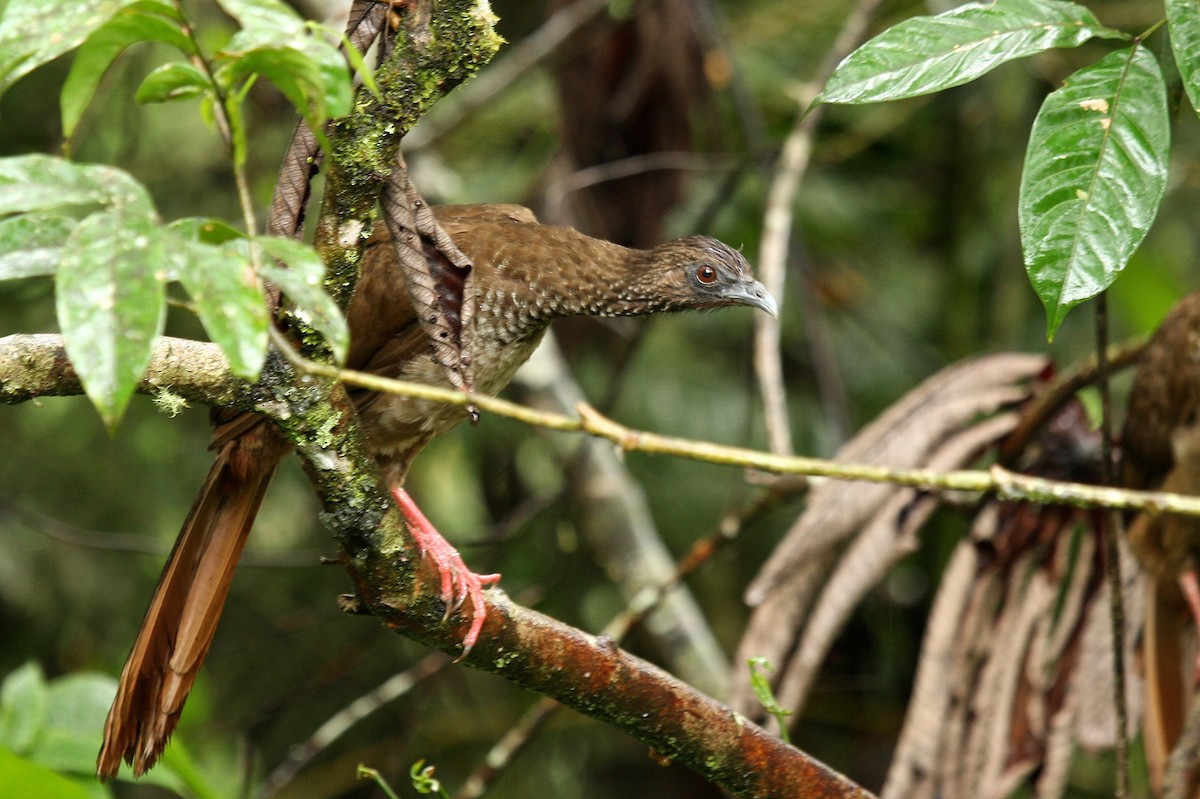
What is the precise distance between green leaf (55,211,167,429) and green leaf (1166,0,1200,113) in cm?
113

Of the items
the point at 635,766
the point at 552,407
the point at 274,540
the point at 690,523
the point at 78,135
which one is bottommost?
the point at 635,766

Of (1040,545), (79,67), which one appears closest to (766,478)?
(1040,545)

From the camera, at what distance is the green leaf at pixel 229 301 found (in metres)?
1.00

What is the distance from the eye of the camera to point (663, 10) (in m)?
4.10

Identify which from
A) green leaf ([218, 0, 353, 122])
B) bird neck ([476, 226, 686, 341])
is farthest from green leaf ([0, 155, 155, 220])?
bird neck ([476, 226, 686, 341])

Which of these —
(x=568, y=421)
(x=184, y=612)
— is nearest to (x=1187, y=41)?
(x=568, y=421)

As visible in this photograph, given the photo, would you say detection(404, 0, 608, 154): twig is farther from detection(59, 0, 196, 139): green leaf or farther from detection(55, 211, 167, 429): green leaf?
detection(55, 211, 167, 429): green leaf

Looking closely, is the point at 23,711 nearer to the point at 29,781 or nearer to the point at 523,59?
the point at 29,781

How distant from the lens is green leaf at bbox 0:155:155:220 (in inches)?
40.1

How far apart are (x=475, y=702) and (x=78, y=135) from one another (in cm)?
265

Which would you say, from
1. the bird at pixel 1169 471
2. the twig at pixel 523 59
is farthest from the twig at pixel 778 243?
the bird at pixel 1169 471

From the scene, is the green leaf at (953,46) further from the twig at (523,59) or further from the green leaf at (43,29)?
the twig at (523,59)

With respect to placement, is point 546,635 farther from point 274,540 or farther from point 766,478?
point 274,540

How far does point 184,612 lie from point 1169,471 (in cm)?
274
